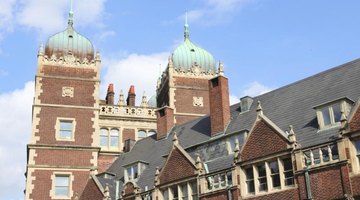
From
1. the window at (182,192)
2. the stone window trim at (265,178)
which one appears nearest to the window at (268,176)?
the stone window trim at (265,178)

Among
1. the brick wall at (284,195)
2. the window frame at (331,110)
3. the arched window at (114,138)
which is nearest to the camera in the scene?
the brick wall at (284,195)

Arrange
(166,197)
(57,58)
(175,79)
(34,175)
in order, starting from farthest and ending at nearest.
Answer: (175,79) → (57,58) → (34,175) → (166,197)

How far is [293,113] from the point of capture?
29656 millimetres

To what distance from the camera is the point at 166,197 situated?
31797 mm

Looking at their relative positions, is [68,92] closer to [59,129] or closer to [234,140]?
[59,129]

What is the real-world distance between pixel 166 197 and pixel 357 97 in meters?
11.5

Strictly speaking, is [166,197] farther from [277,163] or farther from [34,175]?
[34,175]

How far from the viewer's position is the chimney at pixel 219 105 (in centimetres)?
3356

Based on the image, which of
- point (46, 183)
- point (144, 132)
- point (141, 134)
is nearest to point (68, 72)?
point (141, 134)

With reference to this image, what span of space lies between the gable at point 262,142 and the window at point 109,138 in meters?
20.8

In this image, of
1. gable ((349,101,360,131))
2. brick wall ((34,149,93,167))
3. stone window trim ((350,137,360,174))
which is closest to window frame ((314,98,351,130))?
gable ((349,101,360,131))

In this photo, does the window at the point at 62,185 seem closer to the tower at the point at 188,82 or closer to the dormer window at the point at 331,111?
the tower at the point at 188,82

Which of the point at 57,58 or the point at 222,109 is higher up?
the point at 57,58

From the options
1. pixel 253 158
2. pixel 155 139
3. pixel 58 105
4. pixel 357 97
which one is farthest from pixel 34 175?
pixel 357 97
